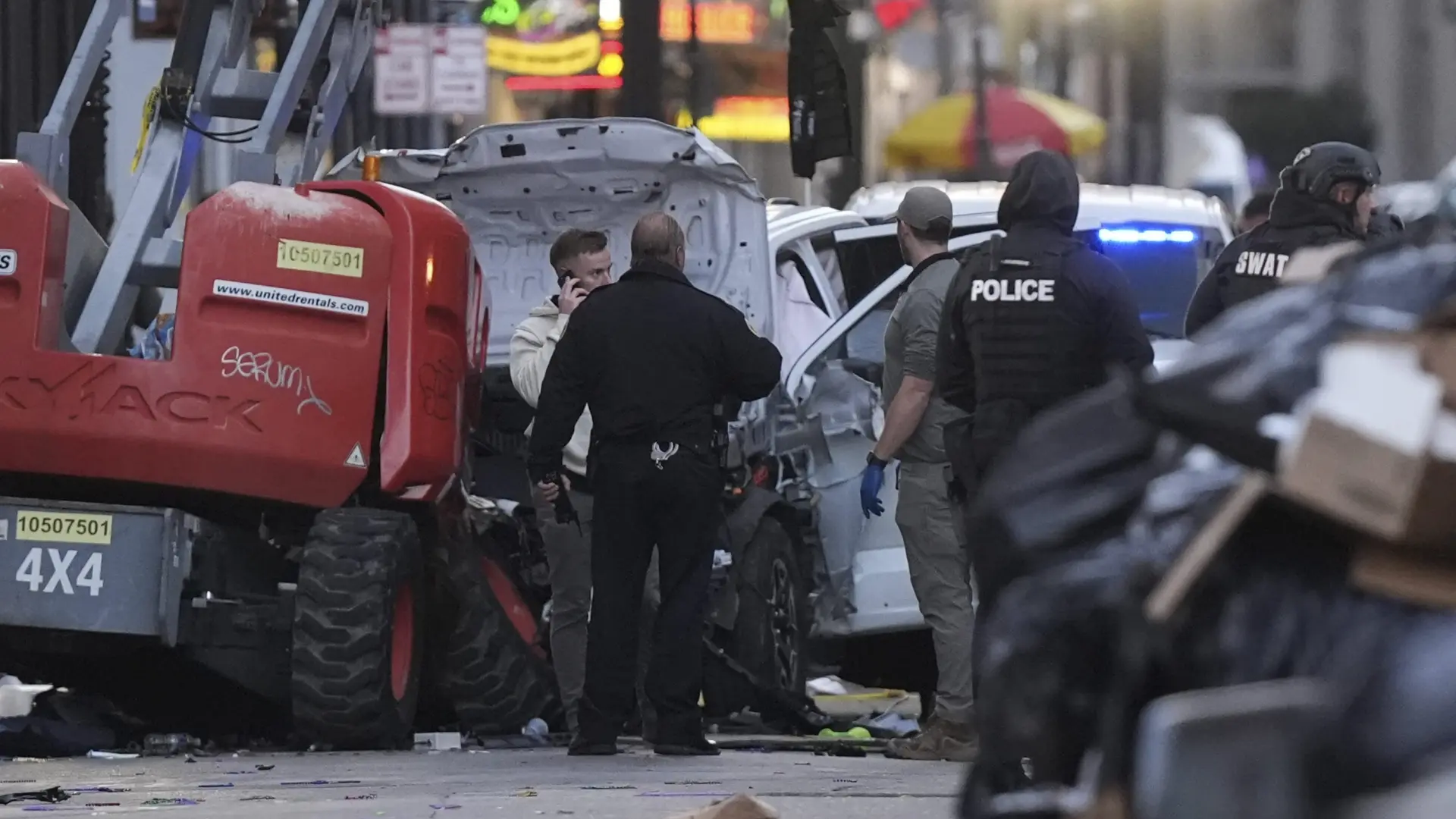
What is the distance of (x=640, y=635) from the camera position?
33.0 ft

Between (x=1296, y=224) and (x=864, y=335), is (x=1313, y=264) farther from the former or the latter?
(x=864, y=335)

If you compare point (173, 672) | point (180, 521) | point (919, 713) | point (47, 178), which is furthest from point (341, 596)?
point (919, 713)

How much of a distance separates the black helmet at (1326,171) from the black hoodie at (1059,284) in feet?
2.15

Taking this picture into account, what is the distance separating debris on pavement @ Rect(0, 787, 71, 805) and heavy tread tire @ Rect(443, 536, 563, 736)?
2.42 meters

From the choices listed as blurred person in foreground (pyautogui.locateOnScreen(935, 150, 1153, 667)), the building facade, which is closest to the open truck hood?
blurred person in foreground (pyautogui.locateOnScreen(935, 150, 1153, 667))

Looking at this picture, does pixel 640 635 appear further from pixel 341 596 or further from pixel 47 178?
pixel 47 178

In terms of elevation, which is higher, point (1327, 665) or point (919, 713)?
point (1327, 665)

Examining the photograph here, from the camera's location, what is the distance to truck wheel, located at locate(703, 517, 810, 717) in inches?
400

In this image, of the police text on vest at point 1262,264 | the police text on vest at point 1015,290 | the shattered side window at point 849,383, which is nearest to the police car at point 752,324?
the shattered side window at point 849,383

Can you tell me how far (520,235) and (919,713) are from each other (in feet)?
8.42

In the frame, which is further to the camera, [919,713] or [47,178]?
[919,713]

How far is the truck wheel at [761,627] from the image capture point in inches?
400

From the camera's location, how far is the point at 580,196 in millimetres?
11141

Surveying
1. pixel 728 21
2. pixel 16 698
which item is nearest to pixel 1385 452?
pixel 16 698
